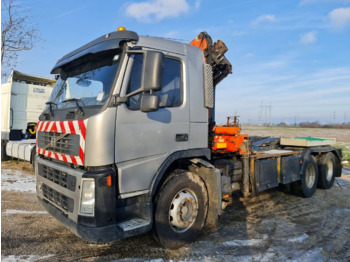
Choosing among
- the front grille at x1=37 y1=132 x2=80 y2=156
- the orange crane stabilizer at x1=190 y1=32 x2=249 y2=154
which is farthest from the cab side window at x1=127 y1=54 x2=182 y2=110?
the orange crane stabilizer at x1=190 y1=32 x2=249 y2=154

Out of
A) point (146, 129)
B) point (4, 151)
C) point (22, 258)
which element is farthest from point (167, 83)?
point (4, 151)

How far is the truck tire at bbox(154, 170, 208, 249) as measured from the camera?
11.2ft

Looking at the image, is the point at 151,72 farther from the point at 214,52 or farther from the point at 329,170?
the point at 329,170

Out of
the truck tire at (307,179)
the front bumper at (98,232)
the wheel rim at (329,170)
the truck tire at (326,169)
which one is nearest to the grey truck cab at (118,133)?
the front bumper at (98,232)

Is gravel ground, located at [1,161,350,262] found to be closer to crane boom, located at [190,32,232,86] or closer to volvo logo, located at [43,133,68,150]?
volvo logo, located at [43,133,68,150]

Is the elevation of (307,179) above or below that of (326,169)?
below

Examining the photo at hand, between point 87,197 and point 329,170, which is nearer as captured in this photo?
point 87,197

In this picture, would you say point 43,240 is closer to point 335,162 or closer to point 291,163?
point 291,163

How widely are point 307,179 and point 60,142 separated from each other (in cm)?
626

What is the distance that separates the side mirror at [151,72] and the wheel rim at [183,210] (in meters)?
1.61

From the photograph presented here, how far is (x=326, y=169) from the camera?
7359mm

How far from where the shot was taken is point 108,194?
2.81 m

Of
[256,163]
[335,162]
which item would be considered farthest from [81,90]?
[335,162]

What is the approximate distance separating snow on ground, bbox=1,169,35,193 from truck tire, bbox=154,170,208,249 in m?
4.73
